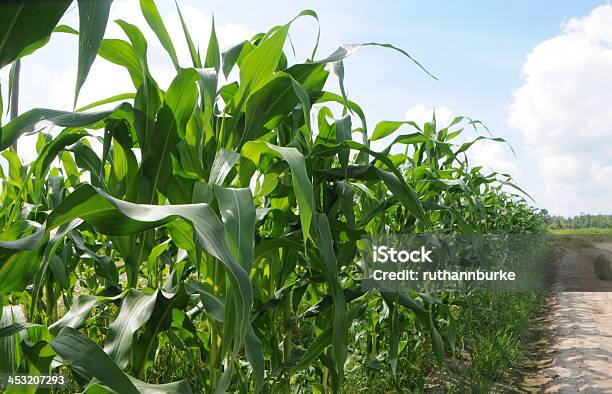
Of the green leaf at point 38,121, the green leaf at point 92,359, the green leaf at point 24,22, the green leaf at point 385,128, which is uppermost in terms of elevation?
the green leaf at point 385,128

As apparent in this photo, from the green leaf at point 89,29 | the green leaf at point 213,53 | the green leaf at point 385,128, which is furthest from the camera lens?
the green leaf at point 385,128

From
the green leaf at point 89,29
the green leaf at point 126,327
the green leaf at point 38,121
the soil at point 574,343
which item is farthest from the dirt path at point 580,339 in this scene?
the green leaf at point 89,29

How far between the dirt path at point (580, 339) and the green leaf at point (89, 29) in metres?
2.94

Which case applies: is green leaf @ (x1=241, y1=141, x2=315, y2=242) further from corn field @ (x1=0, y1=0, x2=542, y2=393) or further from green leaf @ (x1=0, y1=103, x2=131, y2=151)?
green leaf @ (x1=0, y1=103, x2=131, y2=151)

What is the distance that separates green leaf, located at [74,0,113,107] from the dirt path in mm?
2937

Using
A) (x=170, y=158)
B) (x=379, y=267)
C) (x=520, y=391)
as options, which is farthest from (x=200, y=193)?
(x=520, y=391)

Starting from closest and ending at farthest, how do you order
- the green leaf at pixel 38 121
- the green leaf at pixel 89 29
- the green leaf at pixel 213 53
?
1. the green leaf at pixel 89 29
2. the green leaf at pixel 38 121
3. the green leaf at pixel 213 53

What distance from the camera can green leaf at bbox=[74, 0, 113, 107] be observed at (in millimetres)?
479

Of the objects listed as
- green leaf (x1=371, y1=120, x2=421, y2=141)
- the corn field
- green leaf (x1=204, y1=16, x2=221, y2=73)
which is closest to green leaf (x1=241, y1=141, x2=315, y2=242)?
the corn field

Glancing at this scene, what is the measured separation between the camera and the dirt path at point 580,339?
2881 millimetres

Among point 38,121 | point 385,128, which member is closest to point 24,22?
point 38,121

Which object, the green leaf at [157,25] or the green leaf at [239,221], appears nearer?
the green leaf at [239,221]

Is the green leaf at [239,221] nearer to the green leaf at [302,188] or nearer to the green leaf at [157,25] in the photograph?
the green leaf at [302,188]

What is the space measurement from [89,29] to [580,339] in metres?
4.36
